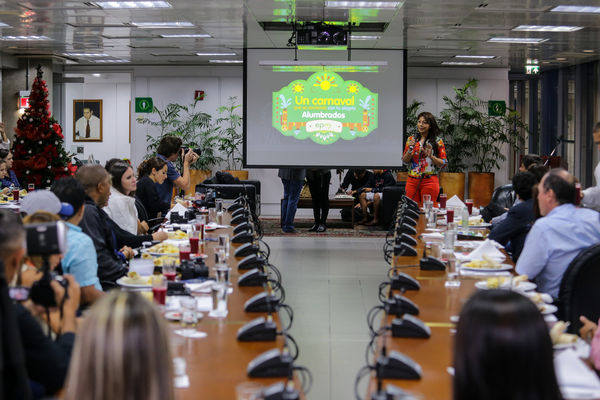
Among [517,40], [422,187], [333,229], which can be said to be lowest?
[333,229]

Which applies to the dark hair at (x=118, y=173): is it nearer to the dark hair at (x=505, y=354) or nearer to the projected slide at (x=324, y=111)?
the dark hair at (x=505, y=354)

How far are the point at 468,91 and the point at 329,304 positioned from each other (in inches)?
405

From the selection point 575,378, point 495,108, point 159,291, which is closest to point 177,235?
point 159,291

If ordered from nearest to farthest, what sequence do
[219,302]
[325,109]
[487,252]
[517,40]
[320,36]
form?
[219,302], [487,252], [320,36], [325,109], [517,40]

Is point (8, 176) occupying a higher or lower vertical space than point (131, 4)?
lower

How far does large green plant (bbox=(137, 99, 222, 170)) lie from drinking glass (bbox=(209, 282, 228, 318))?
12.3m

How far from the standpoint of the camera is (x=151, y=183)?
799 centimetres

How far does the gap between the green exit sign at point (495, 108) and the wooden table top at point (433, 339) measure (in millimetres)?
11845

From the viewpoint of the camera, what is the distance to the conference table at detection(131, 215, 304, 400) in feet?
8.13

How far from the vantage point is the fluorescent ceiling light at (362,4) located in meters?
9.24

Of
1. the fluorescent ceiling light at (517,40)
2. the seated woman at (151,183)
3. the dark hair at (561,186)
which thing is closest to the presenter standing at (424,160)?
the seated woman at (151,183)

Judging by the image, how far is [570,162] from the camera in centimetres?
1750

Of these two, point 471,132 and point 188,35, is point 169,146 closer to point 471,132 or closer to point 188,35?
point 188,35

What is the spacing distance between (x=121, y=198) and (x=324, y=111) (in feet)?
18.0
